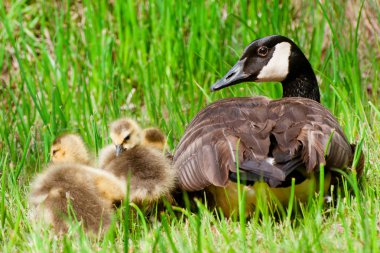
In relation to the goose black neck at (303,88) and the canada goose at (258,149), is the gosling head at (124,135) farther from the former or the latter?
the goose black neck at (303,88)

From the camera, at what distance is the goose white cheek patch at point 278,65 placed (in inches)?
198

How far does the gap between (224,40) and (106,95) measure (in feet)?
4.01

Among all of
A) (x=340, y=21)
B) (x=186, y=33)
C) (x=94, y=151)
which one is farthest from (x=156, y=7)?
(x=94, y=151)

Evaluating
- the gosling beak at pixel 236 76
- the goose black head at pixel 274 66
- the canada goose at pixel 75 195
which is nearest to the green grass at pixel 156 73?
the canada goose at pixel 75 195

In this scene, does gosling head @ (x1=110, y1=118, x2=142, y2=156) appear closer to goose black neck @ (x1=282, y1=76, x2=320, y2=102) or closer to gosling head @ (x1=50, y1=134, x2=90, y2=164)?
gosling head @ (x1=50, y1=134, x2=90, y2=164)

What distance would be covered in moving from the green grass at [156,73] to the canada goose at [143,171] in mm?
182

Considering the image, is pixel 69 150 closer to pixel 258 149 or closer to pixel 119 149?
pixel 119 149

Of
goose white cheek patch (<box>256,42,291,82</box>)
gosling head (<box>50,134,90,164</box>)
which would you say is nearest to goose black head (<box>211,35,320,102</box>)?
goose white cheek patch (<box>256,42,291,82</box>)

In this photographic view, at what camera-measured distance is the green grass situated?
433 cm

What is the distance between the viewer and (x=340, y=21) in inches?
225

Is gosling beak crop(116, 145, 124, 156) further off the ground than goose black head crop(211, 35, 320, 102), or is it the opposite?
goose black head crop(211, 35, 320, 102)

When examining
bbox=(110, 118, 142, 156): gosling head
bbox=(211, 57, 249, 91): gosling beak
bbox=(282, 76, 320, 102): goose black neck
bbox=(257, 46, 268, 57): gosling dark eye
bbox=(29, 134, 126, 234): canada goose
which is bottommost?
bbox=(29, 134, 126, 234): canada goose

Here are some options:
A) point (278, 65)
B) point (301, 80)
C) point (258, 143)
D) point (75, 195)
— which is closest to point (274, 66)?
point (278, 65)

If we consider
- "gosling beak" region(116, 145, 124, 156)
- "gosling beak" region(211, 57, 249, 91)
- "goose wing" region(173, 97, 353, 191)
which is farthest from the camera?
"gosling beak" region(211, 57, 249, 91)
